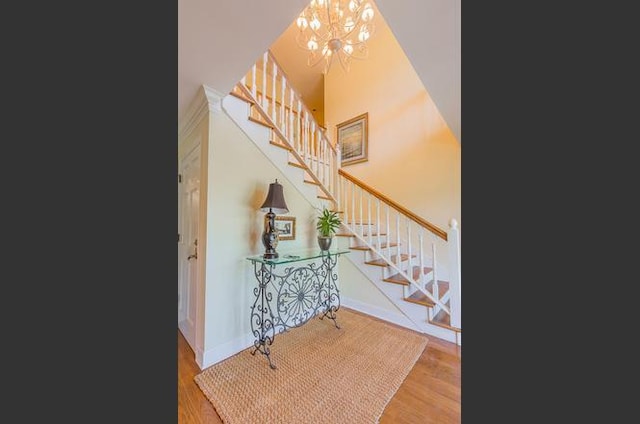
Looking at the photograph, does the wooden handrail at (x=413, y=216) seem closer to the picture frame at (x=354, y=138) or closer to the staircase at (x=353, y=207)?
the staircase at (x=353, y=207)

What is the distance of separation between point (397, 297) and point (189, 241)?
7.08 ft

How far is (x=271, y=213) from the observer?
2.00 metres

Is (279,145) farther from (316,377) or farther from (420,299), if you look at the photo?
(420,299)

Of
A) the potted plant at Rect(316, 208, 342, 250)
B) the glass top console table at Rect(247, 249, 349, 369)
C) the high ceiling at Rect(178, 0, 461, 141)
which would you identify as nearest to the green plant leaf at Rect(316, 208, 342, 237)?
the potted plant at Rect(316, 208, 342, 250)

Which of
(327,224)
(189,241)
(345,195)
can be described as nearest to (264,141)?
(327,224)

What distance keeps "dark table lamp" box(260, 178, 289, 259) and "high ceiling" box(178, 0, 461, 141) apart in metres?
0.81

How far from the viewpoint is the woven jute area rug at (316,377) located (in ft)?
4.51

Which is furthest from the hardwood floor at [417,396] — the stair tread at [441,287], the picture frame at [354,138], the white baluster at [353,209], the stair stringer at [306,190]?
the picture frame at [354,138]

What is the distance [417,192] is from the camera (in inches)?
124

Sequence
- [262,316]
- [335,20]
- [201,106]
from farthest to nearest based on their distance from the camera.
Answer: [335,20], [262,316], [201,106]

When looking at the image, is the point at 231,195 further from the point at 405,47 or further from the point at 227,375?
the point at 405,47

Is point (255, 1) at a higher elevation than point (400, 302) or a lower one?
higher

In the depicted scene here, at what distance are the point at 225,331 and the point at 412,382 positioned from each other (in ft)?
4.67
